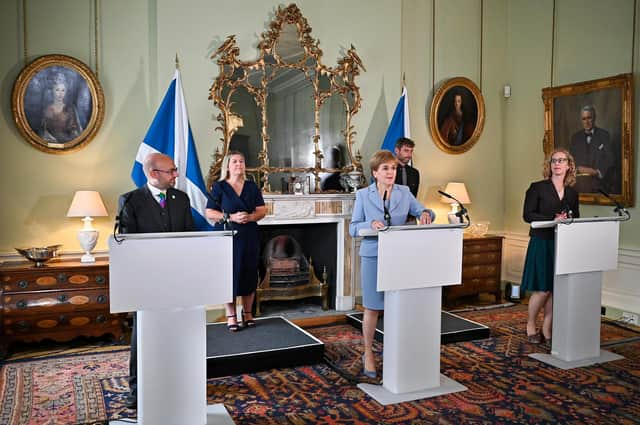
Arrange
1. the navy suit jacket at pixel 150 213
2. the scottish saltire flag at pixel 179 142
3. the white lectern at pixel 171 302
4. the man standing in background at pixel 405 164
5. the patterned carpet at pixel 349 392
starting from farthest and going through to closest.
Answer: the man standing in background at pixel 405 164, the scottish saltire flag at pixel 179 142, the patterned carpet at pixel 349 392, the navy suit jacket at pixel 150 213, the white lectern at pixel 171 302

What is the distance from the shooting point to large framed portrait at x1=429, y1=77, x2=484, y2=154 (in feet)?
21.9

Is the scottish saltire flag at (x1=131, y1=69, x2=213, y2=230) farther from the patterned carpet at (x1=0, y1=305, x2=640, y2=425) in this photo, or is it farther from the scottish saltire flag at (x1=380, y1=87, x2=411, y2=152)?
the scottish saltire flag at (x1=380, y1=87, x2=411, y2=152)

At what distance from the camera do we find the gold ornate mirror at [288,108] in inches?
219

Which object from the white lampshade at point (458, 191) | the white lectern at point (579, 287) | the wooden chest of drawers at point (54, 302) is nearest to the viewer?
the white lectern at point (579, 287)

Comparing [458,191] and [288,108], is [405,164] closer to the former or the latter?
[458,191]

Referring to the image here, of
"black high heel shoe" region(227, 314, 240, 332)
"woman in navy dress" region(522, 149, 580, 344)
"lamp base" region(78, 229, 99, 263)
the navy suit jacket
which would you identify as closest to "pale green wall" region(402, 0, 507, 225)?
"woman in navy dress" region(522, 149, 580, 344)

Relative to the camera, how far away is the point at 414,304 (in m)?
3.58

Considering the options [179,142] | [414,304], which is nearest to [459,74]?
[179,142]

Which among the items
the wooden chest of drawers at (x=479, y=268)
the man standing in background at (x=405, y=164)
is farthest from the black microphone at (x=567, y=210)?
the wooden chest of drawers at (x=479, y=268)

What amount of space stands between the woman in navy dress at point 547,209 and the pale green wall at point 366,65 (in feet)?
5.60

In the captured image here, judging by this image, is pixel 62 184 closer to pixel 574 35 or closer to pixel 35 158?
pixel 35 158

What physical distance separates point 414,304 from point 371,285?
326 mm

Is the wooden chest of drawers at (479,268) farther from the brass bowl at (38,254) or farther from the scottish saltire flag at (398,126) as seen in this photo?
the brass bowl at (38,254)

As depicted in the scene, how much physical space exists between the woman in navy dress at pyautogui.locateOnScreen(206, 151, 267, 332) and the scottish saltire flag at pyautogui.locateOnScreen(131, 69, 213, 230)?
74 cm
